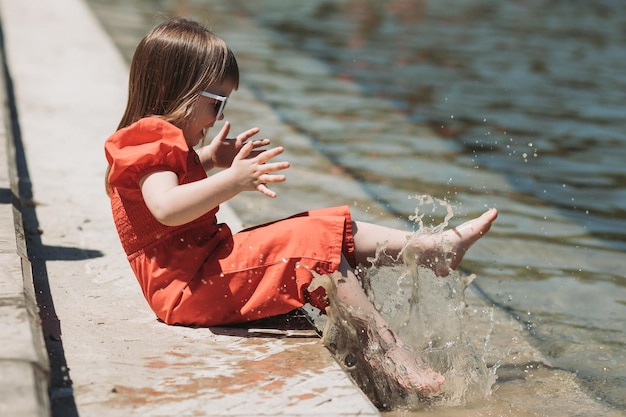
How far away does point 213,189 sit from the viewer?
3.00 meters

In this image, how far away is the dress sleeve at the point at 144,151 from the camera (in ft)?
10.2

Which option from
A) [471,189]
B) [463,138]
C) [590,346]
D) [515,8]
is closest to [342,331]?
[590,346]

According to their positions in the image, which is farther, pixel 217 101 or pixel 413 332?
pixel 413 332

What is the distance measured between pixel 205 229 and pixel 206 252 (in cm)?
10

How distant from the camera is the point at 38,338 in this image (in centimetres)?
270

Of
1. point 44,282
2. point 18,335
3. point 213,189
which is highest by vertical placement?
point 213,189

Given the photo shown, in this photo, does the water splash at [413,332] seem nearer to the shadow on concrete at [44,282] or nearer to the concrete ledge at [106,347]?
the concrete ledge at [106,347]

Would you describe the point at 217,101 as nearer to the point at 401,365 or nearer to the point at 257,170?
the point at 257,170

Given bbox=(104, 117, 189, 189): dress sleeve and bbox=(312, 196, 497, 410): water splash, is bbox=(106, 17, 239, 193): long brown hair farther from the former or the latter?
bbox=(312, 196, 497, 410): water splash

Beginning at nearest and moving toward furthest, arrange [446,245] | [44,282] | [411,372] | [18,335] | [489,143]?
1. [18,335]
2. [411,372]
3. [446,245]
4. [44,282]
5. [489,143]

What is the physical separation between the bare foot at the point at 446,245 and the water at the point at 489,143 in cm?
48

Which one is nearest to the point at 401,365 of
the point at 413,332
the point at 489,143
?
the point at 413,332

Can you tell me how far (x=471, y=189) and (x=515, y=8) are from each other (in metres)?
12.0

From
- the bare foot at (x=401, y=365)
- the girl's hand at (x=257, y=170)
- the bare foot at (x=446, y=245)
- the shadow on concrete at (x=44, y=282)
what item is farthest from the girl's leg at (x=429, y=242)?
the shadow on concrete at (x=44, y=282)
